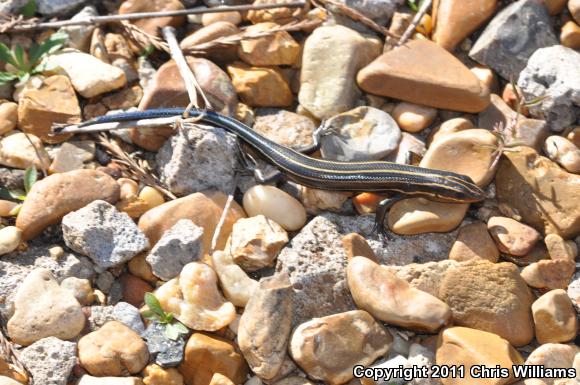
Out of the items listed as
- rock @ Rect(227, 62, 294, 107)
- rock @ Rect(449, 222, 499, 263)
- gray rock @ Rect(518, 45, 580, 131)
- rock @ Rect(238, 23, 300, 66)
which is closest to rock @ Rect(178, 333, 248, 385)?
rock @ Rect(449, 222, 499, 263)

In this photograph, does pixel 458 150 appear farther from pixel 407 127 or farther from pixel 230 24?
pixel 230 24

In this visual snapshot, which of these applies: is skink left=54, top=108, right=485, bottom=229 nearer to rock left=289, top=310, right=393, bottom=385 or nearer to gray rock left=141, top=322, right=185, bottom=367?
rock left=289, top=310, right=393, bottom=385

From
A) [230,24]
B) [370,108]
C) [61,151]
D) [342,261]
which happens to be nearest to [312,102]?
[370,108]

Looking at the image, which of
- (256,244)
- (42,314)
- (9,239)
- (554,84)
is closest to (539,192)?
(554,84)

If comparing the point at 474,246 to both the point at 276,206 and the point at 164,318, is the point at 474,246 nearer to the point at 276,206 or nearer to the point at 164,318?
the point at 276,206

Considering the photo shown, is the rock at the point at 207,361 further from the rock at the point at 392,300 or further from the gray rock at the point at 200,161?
the gray rock at the point at 200,161
